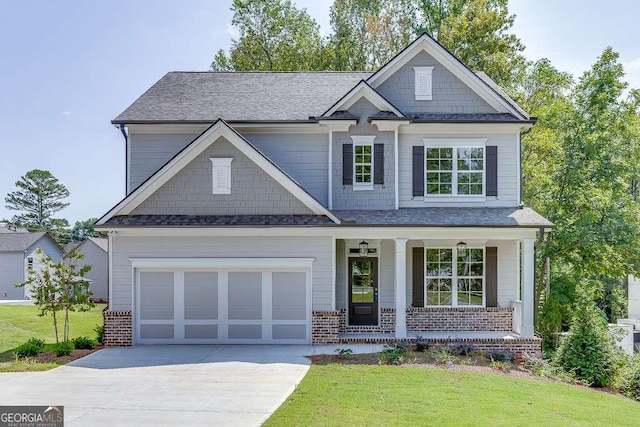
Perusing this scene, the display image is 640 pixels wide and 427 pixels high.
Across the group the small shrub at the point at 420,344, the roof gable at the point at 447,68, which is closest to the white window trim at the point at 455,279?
the small shrub at the point at 420,344

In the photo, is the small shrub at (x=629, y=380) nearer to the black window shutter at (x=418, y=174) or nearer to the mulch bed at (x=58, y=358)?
the black window shutter at (x=418, y=174)

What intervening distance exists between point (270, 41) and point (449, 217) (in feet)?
69.8

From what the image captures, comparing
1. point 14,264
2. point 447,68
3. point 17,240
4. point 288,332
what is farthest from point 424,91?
point 17,240

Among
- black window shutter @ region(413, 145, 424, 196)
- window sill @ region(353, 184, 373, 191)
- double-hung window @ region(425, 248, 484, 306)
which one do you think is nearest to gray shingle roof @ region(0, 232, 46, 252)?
window sill @ region(353, 184, 373, 191)

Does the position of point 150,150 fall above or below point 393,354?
above

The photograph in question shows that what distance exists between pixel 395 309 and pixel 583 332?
16.4 ft

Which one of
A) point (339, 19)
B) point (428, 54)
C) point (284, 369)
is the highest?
point (339, 19)

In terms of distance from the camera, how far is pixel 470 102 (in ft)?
55.1

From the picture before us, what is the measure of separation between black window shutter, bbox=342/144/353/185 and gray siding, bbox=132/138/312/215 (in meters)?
2.24

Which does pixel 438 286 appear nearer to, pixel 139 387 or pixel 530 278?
pixel 530 278

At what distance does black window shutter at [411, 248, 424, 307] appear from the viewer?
53.5 ft

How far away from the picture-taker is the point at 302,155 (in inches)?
661

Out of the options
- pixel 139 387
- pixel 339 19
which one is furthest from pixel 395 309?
pixel 339 19

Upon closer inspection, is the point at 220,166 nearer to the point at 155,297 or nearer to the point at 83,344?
the point at 155,297
